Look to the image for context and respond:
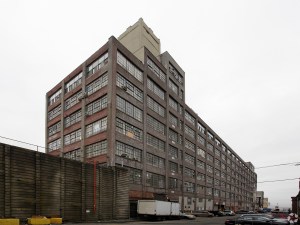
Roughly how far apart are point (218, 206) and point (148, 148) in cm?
5560

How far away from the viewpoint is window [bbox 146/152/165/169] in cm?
5813

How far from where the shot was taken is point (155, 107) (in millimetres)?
63094

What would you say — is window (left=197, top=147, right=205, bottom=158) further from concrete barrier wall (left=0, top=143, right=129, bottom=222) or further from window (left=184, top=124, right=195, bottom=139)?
concrete barrier wall (left=0, top=143, right=129, bottom=222)

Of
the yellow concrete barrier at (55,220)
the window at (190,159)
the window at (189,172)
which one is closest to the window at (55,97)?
the window at (190,159)

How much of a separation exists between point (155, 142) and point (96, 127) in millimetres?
13609

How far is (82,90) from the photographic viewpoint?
57.6 metres

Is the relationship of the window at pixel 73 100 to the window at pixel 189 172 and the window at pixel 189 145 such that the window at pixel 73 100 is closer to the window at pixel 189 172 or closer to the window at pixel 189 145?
the window at pixel 189 145

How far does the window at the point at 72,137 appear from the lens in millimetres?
57516

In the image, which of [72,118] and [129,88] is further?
[72,118]

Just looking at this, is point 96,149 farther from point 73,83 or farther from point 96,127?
point 73,83

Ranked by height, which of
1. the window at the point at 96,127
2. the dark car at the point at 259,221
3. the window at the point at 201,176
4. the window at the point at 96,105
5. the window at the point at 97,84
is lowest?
the window at the point at 201,176

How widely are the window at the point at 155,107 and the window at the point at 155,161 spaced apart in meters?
8.69

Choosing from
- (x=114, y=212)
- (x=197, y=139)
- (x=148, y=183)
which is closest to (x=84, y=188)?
(x=114, y=212)

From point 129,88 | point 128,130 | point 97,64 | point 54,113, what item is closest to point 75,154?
point 128,130
